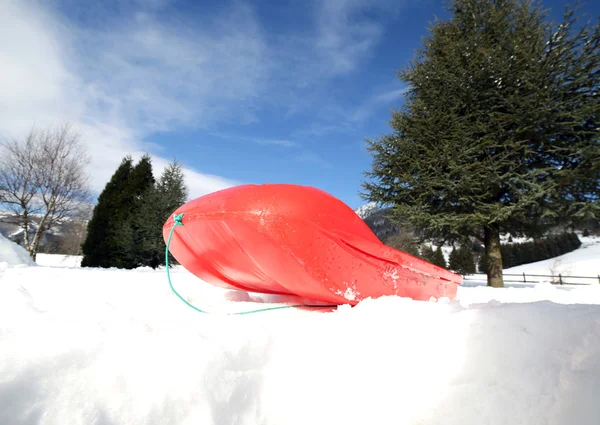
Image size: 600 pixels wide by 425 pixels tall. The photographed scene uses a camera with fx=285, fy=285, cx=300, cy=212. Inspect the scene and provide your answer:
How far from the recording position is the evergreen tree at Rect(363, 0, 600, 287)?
662 cm

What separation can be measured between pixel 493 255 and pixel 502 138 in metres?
3.00

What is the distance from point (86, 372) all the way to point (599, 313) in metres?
1.82

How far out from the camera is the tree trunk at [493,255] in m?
7.19

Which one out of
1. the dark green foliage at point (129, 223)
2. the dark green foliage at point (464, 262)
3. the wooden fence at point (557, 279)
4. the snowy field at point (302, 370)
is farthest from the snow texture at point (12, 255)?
the dark green foliage at point (464, 262)

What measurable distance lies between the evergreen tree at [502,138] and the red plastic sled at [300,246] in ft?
18.4

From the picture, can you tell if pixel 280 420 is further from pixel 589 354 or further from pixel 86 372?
pixel 589 354

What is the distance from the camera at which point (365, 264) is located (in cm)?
202

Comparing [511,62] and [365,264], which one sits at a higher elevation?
[511,62]

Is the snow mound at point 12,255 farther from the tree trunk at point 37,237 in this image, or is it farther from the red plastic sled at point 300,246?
the tree trunk at point 37,237

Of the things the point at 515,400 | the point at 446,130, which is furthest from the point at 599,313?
the point at 446,130

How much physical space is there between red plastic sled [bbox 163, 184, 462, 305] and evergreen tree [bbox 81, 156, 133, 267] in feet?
36.0

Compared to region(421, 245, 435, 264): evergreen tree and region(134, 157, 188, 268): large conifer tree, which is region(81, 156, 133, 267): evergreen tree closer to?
region(134, 157, 188, 268): large conifer tree

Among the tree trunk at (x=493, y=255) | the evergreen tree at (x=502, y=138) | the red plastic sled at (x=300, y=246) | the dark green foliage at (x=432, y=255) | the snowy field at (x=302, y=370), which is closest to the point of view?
the snowy field at (x=302, y=370)

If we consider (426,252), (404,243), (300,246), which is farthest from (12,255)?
(426,252)
